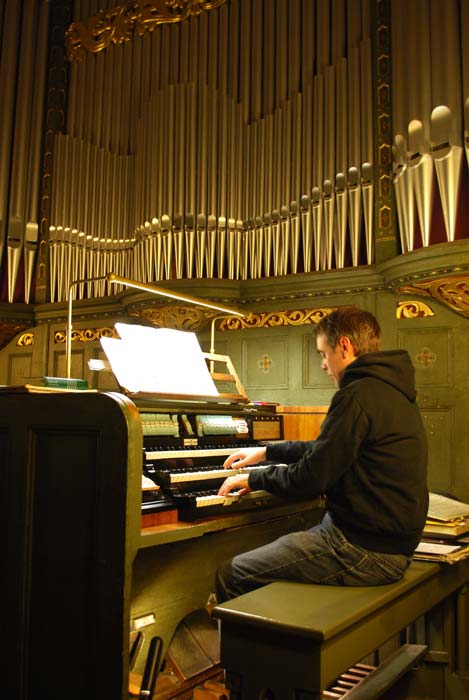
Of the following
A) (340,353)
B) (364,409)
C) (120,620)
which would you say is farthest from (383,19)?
(120,620)

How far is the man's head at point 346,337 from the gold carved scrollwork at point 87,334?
147 inches

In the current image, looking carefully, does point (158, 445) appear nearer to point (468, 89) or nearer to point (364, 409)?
point (364, 409)

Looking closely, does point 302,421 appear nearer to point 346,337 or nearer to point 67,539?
point 346,337

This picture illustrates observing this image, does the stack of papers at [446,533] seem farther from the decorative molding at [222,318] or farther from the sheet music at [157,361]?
the decorative molding at [222,318]

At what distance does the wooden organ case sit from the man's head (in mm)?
784

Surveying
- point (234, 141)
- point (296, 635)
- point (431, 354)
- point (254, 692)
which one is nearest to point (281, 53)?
point (234, 141)

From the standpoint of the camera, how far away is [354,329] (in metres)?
2.65

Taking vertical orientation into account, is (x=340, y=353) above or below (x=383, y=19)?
below

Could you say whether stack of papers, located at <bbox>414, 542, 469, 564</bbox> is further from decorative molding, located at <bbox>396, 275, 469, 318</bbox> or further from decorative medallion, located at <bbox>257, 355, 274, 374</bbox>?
decorative medallion, located at <bbox>257, 355, 274, 374</bbox>

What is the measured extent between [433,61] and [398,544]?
12.6 feet

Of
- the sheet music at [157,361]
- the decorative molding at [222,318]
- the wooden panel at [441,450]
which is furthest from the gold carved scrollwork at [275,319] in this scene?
the sheet music at [157,361]

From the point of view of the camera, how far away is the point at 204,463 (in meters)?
3.12

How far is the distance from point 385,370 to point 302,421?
183cm

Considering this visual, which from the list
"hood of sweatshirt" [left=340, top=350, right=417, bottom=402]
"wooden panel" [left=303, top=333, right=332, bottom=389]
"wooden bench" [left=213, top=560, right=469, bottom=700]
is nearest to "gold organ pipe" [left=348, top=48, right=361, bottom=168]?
"wooden panel" [left=303, top=333, right=332, bottom=389]
